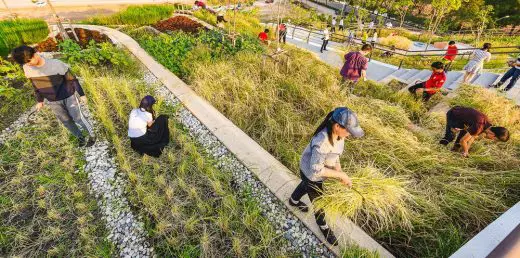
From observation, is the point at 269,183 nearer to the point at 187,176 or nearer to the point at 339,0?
the point at 187,176

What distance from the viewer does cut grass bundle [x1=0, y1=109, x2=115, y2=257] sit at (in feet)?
8.07

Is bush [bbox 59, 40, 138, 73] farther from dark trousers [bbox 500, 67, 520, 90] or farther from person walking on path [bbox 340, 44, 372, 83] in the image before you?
dark trousers [bbox 500, 67, 520, 90]

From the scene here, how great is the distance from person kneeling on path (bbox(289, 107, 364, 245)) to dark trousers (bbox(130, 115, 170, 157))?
1992mm

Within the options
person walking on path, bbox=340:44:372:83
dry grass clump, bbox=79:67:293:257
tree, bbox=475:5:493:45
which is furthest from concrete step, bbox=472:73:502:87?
tree, bbox=475:5:493:45

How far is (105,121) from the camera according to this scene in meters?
3.87

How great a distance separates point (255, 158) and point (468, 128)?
3051mm

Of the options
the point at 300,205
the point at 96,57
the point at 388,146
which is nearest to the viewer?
the point at 300,205

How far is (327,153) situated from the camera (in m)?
2.07

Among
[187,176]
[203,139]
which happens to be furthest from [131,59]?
[187,176]

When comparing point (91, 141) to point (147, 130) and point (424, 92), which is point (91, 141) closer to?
point (147, 130)

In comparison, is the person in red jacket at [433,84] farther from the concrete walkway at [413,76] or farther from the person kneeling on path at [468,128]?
the person kneeling on path at [468,128]

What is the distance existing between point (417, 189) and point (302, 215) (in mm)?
1596

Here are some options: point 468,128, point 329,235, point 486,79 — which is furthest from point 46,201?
point 486,79

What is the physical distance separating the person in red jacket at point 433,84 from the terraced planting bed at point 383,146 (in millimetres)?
287
